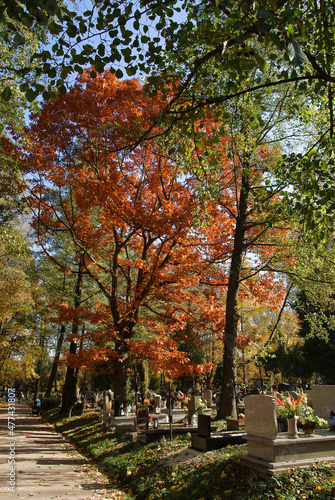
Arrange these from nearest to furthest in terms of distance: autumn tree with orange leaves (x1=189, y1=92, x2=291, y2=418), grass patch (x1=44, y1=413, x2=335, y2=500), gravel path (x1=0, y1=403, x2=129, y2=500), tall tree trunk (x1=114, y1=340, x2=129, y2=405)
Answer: grass patch (x1=44, y1=413, x2=335, y2=500)
gravel path (x1=0, y1=403, x2=129, y2=500)
autumn tree with orange leaves (x1=189, y1=92, x2=291, y2=418)
tall tree trunk (x1=114, y1=340, x2=129, y2=405)

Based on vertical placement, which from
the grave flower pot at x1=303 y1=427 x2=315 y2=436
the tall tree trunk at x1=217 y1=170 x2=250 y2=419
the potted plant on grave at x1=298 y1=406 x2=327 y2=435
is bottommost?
the grave flower pot at x1=303 y1=427 x2=315 y2=436

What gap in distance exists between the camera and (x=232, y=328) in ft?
41.6

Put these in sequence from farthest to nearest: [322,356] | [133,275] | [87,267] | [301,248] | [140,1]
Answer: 1. [322,356]
2. [133,275]
3. [87,267]
4. [301,248]
5. [140,1]

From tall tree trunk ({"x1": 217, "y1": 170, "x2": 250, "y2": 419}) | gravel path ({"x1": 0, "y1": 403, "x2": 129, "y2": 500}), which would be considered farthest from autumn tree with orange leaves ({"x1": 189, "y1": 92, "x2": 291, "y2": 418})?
gravel path ({"x1": 0, "y1": 403, "x2": 129, "y2": 500})

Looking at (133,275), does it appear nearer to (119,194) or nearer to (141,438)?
(119,194)

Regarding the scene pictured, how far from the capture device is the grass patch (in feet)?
18.7

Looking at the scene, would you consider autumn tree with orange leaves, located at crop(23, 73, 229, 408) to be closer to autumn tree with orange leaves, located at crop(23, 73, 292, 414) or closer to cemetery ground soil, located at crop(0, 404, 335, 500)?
autumn tree with orange leaves, located at crop(23, 73, 292, 414)

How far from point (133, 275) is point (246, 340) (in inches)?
280

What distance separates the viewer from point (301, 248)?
11.0 meters

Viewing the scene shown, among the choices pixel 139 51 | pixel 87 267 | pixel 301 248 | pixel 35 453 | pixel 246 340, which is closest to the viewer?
pixel 139 51

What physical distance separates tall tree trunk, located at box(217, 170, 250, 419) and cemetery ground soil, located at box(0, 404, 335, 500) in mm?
2503

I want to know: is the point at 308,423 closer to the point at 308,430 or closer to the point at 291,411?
the point at 308,430

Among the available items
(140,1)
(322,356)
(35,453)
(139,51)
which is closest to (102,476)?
(35,453)

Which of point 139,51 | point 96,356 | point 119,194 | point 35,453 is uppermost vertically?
point 119,194
